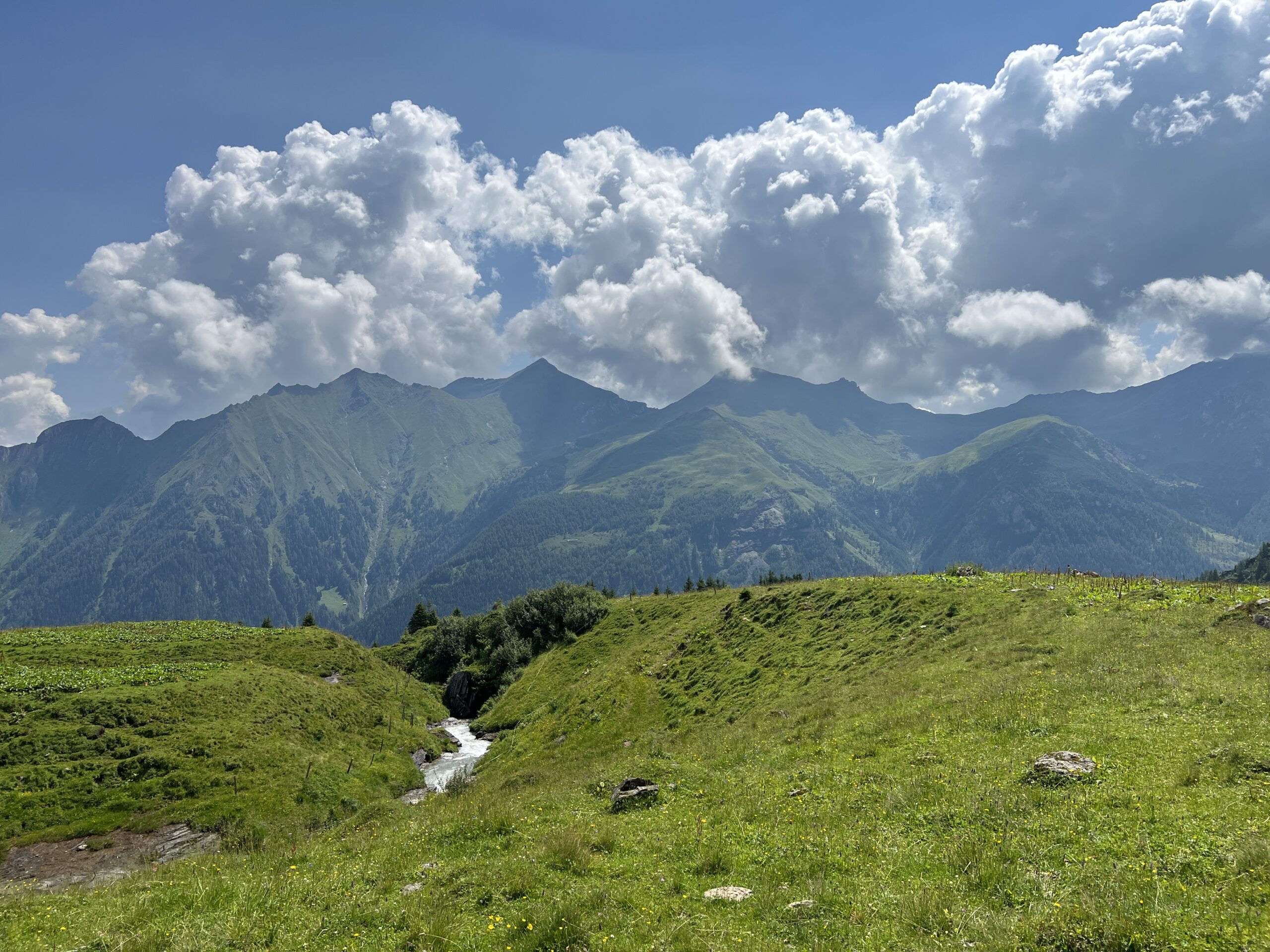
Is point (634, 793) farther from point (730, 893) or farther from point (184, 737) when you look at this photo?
point (184, 737)

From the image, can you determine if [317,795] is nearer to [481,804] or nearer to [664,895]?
[481,804]

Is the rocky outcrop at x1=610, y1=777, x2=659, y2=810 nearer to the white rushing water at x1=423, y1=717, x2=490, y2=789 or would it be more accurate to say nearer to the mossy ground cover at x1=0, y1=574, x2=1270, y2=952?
the mossy ground cover at x1=0, y1=574, x2=1270, y2=952

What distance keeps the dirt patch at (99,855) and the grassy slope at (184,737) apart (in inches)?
33.6

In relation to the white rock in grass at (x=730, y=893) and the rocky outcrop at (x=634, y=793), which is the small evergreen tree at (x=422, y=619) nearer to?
the rocky outcrop at (x=634, y=793)

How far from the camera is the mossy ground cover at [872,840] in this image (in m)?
11.9

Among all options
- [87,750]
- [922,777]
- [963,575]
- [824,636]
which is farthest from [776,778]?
[87,750]

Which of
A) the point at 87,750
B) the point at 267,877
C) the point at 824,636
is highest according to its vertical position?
the point at 267,877

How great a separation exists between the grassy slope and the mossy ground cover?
15.9 m

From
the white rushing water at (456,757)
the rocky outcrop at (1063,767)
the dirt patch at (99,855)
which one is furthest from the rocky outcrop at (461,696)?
the rocky outcrop at (1063,767)

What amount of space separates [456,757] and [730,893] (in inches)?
2400

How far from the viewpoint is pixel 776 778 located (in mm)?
22531

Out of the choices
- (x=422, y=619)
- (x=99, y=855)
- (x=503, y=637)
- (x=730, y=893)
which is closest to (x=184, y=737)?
(x=99, y=855)

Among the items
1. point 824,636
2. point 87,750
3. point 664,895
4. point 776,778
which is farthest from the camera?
point 824,636

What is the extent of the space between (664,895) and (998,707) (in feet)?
56.0
